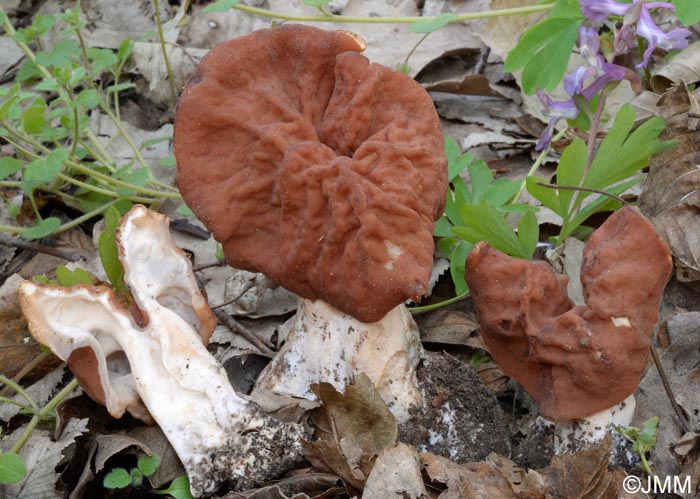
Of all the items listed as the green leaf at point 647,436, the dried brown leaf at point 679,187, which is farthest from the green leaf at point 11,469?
the dried brown leaf at point 679,187

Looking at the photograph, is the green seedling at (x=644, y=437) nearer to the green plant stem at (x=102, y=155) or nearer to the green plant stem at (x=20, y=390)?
the green plant stem at (x=20, y=390)

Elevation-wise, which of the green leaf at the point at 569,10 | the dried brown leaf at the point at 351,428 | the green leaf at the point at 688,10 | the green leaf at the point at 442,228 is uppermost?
the green leaf at the point at 688,10

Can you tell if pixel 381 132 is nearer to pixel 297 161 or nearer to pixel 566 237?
pixel 297 161

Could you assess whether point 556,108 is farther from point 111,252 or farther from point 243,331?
point 111,252

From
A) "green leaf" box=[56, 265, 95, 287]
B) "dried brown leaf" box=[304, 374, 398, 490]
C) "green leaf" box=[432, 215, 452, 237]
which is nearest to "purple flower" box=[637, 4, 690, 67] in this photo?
"green leaf" box=[432, 215, 452, 237]

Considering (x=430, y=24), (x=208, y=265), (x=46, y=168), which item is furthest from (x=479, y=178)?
(x=46, y=168)

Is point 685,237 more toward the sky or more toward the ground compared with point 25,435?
Answer: more toward the sky

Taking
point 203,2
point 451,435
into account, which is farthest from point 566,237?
point 203,2

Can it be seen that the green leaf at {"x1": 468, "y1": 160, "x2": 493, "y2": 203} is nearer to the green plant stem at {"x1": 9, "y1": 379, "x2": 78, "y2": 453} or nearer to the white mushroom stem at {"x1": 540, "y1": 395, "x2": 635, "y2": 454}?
the white mushroom stem at {"x1": 540, "y1": 395, "x2": 635, "y2": 454}
